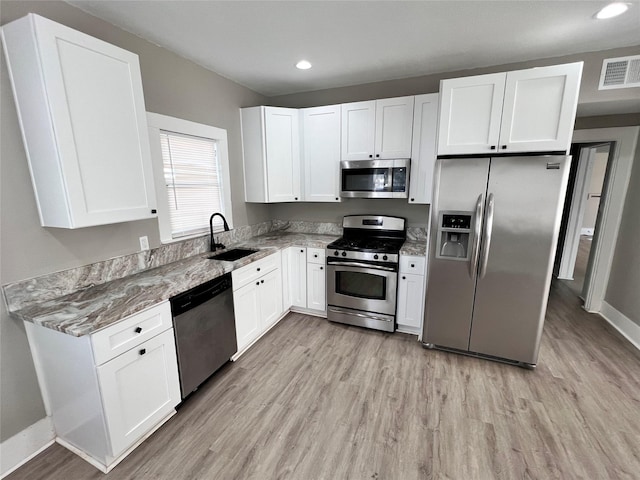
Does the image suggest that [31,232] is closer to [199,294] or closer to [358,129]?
[199,294]

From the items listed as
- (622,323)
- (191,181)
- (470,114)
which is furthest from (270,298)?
(622,323)

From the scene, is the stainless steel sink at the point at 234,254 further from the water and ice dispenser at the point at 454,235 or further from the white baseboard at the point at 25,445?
the water and ice dispenser at the point at 454,235

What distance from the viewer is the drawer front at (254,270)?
8.15 feet

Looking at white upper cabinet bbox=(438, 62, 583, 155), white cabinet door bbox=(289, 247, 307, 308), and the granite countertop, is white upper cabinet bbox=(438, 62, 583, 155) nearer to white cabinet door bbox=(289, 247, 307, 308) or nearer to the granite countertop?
white cabinet door bbox=(289, 247, 307, 308)

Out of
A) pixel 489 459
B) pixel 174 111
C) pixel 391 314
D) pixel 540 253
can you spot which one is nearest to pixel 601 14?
pixel 540 253

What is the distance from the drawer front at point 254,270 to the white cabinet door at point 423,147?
5.43 ft

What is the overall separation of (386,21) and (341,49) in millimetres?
531

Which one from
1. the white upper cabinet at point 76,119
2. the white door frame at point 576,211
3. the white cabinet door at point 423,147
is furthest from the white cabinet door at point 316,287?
the white door frame at point 576,211

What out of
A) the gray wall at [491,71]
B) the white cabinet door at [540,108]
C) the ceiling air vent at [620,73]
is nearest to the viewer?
the white cabinet door at [540,108]

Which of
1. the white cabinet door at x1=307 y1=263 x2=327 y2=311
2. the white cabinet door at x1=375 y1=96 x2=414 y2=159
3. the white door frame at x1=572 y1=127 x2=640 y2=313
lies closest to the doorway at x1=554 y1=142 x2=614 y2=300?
the white door frame at x1=572 y1=127 x2=640 y2=313

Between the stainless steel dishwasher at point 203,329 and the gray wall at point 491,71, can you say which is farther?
the gray wall at point 491,71

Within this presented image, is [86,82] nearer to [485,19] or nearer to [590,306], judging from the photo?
[485,19]

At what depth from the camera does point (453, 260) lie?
2.52 metres

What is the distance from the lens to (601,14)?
1936mm
